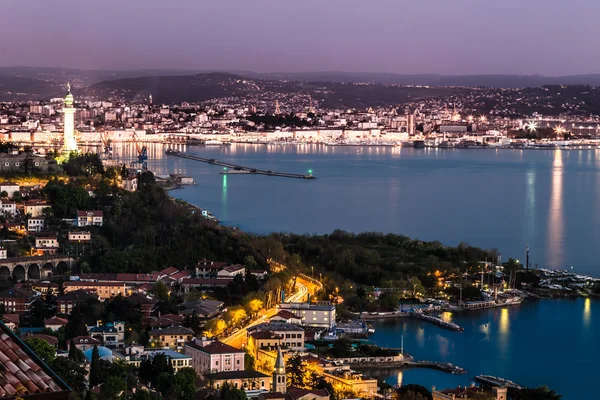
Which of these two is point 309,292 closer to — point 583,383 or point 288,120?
point 583,383

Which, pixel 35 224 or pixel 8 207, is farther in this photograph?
pixel 8 207

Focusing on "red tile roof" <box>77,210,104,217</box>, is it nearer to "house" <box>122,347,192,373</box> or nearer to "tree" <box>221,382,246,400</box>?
"house" <box>122,347,192,373</box>

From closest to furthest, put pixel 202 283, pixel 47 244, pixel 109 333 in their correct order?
pixel 109 333, pixel 202 283, pixel 47 244

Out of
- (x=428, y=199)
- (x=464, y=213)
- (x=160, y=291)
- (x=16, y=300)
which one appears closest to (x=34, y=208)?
(x=160, y=291)

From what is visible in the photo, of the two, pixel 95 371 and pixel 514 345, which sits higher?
pixel 95 371

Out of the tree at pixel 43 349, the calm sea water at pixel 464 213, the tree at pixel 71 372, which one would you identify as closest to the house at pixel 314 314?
the calm sea water at pixel 464 213

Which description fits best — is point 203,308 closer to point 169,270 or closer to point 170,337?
point 170,337

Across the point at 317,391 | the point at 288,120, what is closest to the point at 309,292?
the point at 317,391
